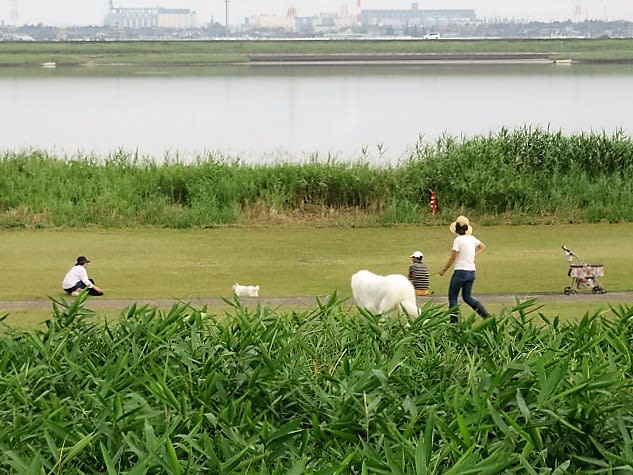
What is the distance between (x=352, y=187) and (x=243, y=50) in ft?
326

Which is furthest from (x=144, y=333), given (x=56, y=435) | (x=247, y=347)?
(x=56, y=435)

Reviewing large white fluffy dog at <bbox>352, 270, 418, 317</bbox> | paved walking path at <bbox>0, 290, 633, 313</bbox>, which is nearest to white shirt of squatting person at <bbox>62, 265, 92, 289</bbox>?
paved walking path at <bbox>0, 290, 633, 313</bbox>

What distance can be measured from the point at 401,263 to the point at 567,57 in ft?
337

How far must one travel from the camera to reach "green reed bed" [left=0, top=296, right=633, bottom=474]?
4.84 m

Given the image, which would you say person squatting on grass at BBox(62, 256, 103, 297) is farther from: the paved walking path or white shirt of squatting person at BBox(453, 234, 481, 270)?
white shirt of squatting person at BBox(453, 234, 481, 270)

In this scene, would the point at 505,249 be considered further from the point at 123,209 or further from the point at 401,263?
the point at 123,209

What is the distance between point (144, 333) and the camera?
647cm

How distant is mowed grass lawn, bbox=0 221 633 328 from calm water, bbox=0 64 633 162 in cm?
927

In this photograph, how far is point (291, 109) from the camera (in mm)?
60344

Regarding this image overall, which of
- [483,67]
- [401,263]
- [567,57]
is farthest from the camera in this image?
[567,57]

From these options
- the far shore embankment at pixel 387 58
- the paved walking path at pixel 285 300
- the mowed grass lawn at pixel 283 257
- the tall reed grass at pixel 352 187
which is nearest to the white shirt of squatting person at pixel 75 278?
the paved walking path at pixel 285 300

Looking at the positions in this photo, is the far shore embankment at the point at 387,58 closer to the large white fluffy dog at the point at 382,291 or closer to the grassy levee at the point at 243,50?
the grassy levee at the point at 243,50

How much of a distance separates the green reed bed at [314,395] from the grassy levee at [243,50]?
4124 inches

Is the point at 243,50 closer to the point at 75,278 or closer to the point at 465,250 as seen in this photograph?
the point at 75,278
